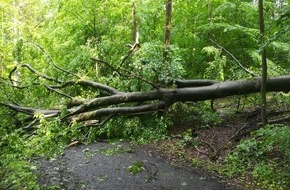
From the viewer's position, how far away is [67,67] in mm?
9680

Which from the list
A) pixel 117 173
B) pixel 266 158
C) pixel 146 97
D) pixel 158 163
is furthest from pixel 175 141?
pixel 266 158

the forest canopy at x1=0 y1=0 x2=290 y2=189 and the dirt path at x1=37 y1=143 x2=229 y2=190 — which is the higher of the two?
the forest canopy at x1=0 y1=0 x2=290 y2=189

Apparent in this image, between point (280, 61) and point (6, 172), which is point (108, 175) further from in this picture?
point (280, 61)

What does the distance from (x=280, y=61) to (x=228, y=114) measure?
2.86 metres

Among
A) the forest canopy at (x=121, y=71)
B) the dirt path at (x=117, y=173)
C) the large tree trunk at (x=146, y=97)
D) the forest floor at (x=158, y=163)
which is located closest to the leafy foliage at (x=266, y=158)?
the forest floor at (x=158, y=163)

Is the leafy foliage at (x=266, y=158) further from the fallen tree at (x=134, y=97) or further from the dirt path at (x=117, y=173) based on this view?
the fallen tree at (x=134, y=97)

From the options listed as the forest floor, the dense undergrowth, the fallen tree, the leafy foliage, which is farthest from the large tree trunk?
the leafy foliage

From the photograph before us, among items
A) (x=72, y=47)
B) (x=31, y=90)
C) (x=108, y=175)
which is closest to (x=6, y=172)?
(x=108, y=175)

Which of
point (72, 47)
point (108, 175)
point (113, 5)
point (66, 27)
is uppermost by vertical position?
point (113, 5)

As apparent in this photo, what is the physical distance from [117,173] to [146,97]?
199 cm

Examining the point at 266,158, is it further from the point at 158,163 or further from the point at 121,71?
the point at 121,71

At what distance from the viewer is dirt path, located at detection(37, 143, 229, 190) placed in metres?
5.31

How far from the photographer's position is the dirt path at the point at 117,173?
5312 mm

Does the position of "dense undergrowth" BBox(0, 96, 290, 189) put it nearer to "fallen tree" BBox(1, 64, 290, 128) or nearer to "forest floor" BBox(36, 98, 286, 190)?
"forest floor" BBox(36, 98, 286, 190)
